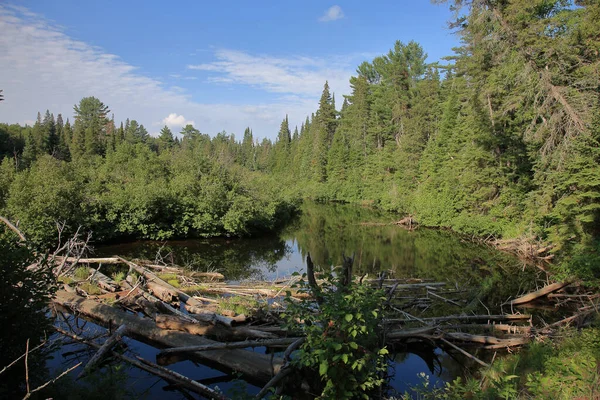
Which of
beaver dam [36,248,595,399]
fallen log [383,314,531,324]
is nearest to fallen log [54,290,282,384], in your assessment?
beaver dam [36,248,595,399]

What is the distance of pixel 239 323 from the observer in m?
9.41

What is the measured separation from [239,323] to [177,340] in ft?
5.62

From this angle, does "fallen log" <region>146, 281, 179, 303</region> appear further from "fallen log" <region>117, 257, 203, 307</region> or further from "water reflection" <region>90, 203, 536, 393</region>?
"water reflection" <region>90, 203, 536, 393</region>

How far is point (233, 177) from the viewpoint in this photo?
29266mm

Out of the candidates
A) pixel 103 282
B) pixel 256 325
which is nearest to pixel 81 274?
pixel 103 282

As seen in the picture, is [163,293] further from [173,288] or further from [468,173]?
[468,173]

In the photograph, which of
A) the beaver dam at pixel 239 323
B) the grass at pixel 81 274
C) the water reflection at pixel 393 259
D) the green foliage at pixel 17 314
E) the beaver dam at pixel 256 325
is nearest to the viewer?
the green foliage at pixel 17 314

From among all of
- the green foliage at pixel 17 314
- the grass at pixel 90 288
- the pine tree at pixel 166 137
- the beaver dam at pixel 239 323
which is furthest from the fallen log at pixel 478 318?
the pine tree at pixel 166 137

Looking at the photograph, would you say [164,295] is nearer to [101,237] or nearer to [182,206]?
[101,237]

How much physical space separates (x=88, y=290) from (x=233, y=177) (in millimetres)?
18227

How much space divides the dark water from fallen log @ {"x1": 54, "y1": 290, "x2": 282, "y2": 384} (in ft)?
1.23

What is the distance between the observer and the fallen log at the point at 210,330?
8.46 m

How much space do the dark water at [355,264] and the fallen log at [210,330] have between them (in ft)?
2.28

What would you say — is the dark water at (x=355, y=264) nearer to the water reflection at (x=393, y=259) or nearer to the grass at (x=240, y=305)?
the water reflection at (x=393, y=259)
